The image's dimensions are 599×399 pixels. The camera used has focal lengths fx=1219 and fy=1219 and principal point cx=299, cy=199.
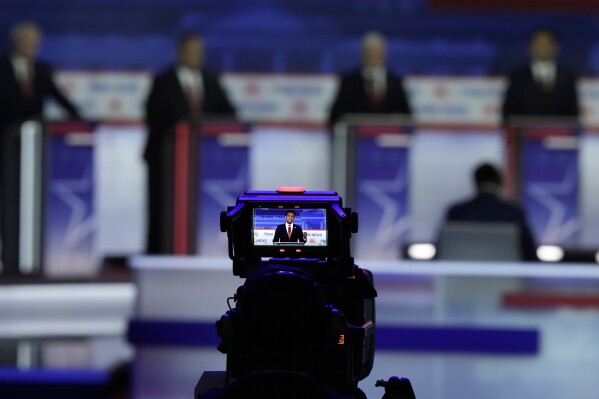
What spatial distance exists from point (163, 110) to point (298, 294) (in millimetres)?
6081

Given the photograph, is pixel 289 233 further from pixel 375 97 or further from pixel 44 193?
pixel 375 97

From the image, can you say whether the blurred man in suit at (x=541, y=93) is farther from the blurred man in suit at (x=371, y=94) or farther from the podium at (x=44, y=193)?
the podium at (x=44, y=193)

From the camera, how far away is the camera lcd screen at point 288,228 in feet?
10.8

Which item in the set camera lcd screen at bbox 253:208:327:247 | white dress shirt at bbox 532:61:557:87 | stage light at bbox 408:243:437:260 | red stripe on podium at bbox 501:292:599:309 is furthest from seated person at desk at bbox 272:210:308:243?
white dress shirt at bbox 532:61:557:87

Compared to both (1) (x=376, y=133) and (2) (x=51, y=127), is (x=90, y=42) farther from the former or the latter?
(1) (x=376, y=133)

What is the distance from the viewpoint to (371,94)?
9086 millimetres

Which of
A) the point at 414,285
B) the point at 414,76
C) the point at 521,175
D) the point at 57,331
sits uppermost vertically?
the point at 414,76

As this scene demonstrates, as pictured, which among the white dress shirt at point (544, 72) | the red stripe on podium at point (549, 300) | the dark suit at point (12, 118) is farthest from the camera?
the white dress shirt at point (544, 72)

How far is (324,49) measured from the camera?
412 inches

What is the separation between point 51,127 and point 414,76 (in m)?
3.58

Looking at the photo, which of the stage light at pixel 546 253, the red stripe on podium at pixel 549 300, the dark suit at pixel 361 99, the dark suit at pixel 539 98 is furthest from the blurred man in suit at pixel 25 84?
the red stripe on podium at pixel 549 300

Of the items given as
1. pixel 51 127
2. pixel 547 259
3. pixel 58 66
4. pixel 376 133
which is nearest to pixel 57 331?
pixel 51 127

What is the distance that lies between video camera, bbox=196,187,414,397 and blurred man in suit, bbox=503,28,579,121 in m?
6.01

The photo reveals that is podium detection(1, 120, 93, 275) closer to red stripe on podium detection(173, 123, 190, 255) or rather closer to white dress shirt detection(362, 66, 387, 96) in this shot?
red stripe on podium detection(173, 123, 190, 255)
